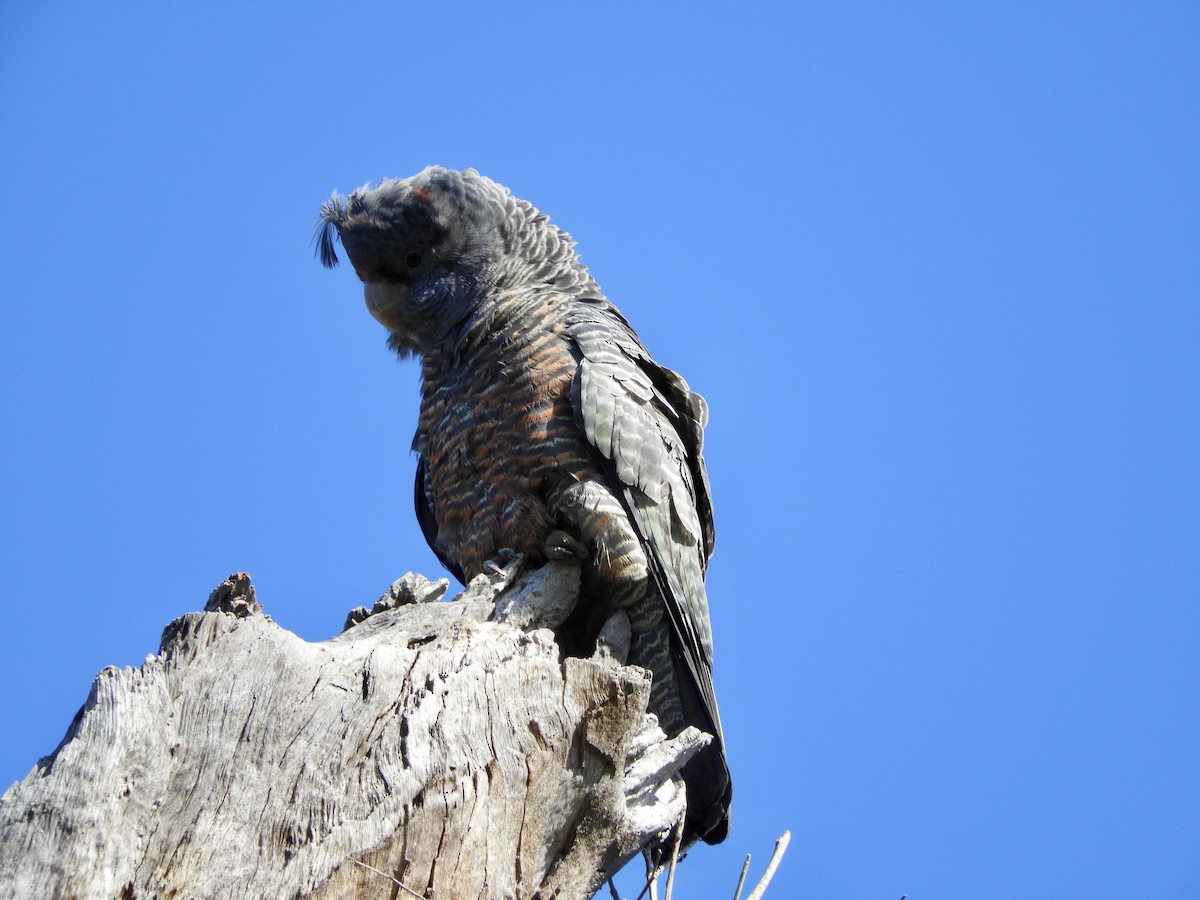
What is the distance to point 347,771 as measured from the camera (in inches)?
131

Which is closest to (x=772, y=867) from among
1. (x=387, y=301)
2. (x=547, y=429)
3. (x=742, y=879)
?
(x=742, y=879)

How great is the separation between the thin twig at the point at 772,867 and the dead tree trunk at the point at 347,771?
0.43 m

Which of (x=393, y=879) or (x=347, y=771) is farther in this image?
(x=347, y=771)

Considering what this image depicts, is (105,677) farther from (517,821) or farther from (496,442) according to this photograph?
(496,442)

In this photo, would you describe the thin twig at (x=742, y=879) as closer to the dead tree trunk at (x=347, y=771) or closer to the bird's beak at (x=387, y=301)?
the dead tree trunk at (x=347, y=771)

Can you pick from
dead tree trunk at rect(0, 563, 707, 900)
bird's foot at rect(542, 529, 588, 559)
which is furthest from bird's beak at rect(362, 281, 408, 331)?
dead tree trunk at rect(0, 563, 707, 900)

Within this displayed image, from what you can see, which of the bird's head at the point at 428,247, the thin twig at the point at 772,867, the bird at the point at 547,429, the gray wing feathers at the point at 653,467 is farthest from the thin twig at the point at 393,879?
the bird's head at the point at 428,247

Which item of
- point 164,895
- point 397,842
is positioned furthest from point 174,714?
point 397,842

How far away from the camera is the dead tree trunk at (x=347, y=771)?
9.44ft

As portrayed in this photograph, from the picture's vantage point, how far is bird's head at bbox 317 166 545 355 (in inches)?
238

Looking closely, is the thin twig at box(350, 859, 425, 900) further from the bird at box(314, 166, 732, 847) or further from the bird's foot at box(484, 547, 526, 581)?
the bird at box(314, 166, 732, 847)

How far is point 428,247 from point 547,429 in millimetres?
1611

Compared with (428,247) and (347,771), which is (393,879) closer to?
(347,771)

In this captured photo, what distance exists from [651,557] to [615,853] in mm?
1678
